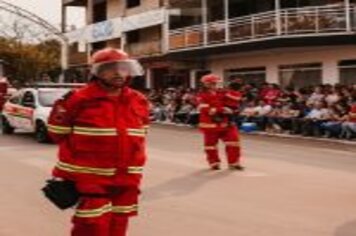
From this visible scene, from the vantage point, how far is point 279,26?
3231cm

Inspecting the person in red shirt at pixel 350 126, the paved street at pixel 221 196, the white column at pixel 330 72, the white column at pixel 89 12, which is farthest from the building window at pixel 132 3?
the paved street at pixel 221 196

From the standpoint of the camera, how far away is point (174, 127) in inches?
1131

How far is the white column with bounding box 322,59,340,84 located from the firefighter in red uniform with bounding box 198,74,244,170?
57.6 feet

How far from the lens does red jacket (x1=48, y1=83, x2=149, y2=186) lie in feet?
19.5

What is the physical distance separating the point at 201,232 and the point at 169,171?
567cm

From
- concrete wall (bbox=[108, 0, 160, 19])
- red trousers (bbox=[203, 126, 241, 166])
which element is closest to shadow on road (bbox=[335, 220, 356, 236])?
red trousers (bbox=[203, 126, 241, 166])

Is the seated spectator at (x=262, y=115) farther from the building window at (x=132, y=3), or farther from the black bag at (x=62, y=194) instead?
the building window at (x=132, y=3)

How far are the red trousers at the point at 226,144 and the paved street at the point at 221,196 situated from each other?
254 mm

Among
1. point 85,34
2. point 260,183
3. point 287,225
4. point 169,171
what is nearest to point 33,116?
point 169,171

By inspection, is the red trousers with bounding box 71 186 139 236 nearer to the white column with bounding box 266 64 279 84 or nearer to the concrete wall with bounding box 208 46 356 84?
the concrete wall with bounding box 208 46 356 84

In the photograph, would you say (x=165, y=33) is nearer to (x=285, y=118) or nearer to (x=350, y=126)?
(x=285, y=118)

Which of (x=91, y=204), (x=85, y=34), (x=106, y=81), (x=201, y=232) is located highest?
(x=85, y=34)

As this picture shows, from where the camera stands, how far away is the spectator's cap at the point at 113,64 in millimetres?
6004

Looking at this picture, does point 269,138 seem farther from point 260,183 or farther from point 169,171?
point 260,183
